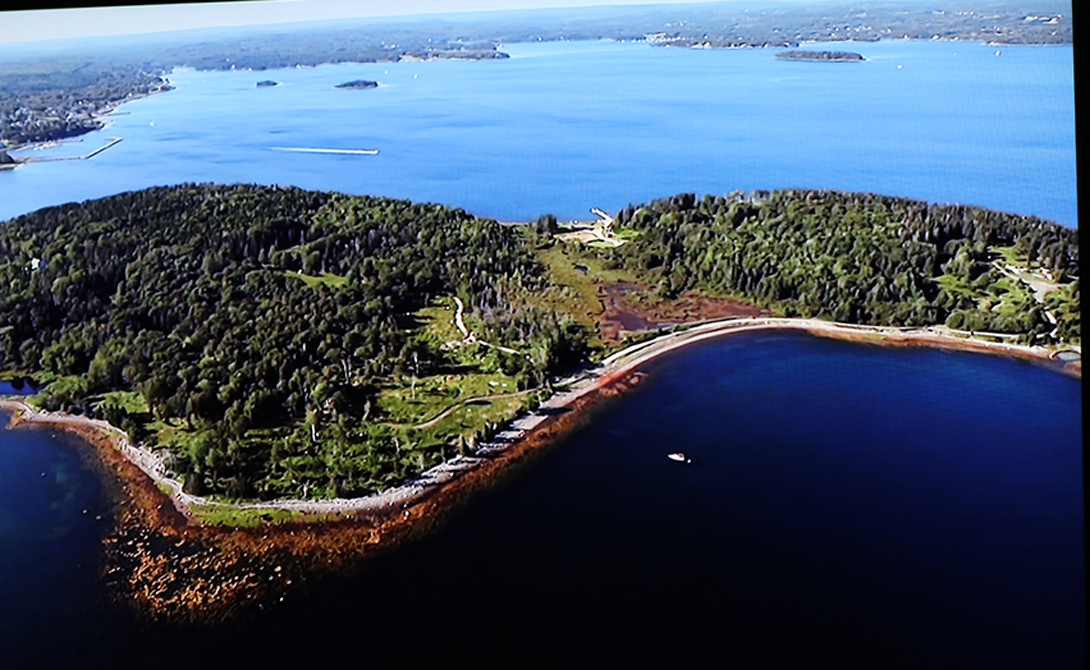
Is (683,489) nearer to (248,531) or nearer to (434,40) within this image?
(248,531)

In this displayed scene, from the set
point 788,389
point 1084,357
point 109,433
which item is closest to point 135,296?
point 109,433

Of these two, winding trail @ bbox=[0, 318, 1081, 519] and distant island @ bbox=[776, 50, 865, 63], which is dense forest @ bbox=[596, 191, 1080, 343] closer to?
winding trail @ bbox=[0, 318, 1081, 519]

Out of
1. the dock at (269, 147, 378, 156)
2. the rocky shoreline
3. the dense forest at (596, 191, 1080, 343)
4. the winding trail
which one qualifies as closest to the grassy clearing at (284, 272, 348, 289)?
the dock at (269, 147, 378, 156)

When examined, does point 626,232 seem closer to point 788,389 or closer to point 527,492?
point 788,389

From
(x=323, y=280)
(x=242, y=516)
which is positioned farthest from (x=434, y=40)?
(x=242, y=516)

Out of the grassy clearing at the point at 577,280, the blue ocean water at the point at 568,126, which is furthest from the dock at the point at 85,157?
the grassy clearing at the point at 577,280

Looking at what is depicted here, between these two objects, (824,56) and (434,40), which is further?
(824,56)
